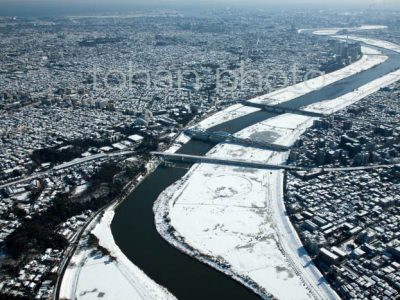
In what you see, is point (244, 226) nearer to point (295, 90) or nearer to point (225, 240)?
point (225, 240)

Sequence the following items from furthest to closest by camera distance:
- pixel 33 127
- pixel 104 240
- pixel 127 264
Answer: pixel 33 127
pixel 104 240
pixel 127 264

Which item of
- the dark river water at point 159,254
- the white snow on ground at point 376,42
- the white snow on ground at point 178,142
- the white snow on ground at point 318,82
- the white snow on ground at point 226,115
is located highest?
the white snow on ground at point 376,42

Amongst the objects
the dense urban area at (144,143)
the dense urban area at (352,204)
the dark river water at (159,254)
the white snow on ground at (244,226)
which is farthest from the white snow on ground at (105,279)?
the dense urban area at (352,204)

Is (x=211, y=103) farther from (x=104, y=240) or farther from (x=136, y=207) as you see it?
(x=104, y=240)

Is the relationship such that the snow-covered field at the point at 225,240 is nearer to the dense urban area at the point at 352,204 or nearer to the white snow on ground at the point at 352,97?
the dense urban area at the point at 352,204

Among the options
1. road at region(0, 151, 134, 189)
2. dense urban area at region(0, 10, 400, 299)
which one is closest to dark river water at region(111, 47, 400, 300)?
dense urban area at region(0, 10, 400, 299)

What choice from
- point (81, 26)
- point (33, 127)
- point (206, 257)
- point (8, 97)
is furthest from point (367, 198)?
point (81, 26)
